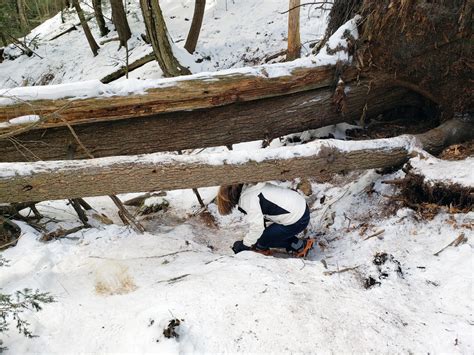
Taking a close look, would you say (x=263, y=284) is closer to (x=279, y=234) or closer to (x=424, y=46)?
(x=279, y=234)

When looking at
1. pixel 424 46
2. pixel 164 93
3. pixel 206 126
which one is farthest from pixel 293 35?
pixel 164 93

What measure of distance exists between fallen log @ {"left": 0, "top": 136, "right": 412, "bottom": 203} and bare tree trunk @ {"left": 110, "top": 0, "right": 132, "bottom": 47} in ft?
28.9

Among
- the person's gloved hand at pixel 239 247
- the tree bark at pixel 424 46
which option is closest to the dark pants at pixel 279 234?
the person's gloved hand at pixel 239 247

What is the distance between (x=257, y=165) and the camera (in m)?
3.53

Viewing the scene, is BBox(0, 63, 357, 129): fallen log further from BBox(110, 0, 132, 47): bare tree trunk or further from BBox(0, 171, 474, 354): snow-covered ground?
BBox(110, 0, 132, 47): bare tree trunk

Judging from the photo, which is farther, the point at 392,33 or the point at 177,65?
the point at 177,65

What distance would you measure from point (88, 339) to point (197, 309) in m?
0.72

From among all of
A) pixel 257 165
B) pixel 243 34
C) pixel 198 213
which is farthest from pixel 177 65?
pixel 257 165

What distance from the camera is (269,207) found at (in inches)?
144

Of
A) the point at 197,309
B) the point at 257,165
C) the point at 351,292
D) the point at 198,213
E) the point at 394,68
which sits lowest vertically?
the point at 198,213

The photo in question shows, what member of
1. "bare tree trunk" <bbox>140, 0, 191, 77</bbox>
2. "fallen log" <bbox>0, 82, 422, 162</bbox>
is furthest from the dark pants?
"bare tree trunk" <bbox>140, 0, 191, 77</bbox>

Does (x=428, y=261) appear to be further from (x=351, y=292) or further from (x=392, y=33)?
(x=392, y=33)

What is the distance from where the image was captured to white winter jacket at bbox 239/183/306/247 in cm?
365

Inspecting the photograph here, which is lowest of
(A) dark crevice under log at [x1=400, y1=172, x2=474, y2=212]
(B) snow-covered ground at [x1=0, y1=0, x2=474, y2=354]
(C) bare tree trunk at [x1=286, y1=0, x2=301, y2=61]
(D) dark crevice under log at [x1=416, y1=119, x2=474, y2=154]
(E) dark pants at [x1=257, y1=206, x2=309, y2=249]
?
(E) dark pants at [x1=257, y1=206, x2=309, y2=249]
